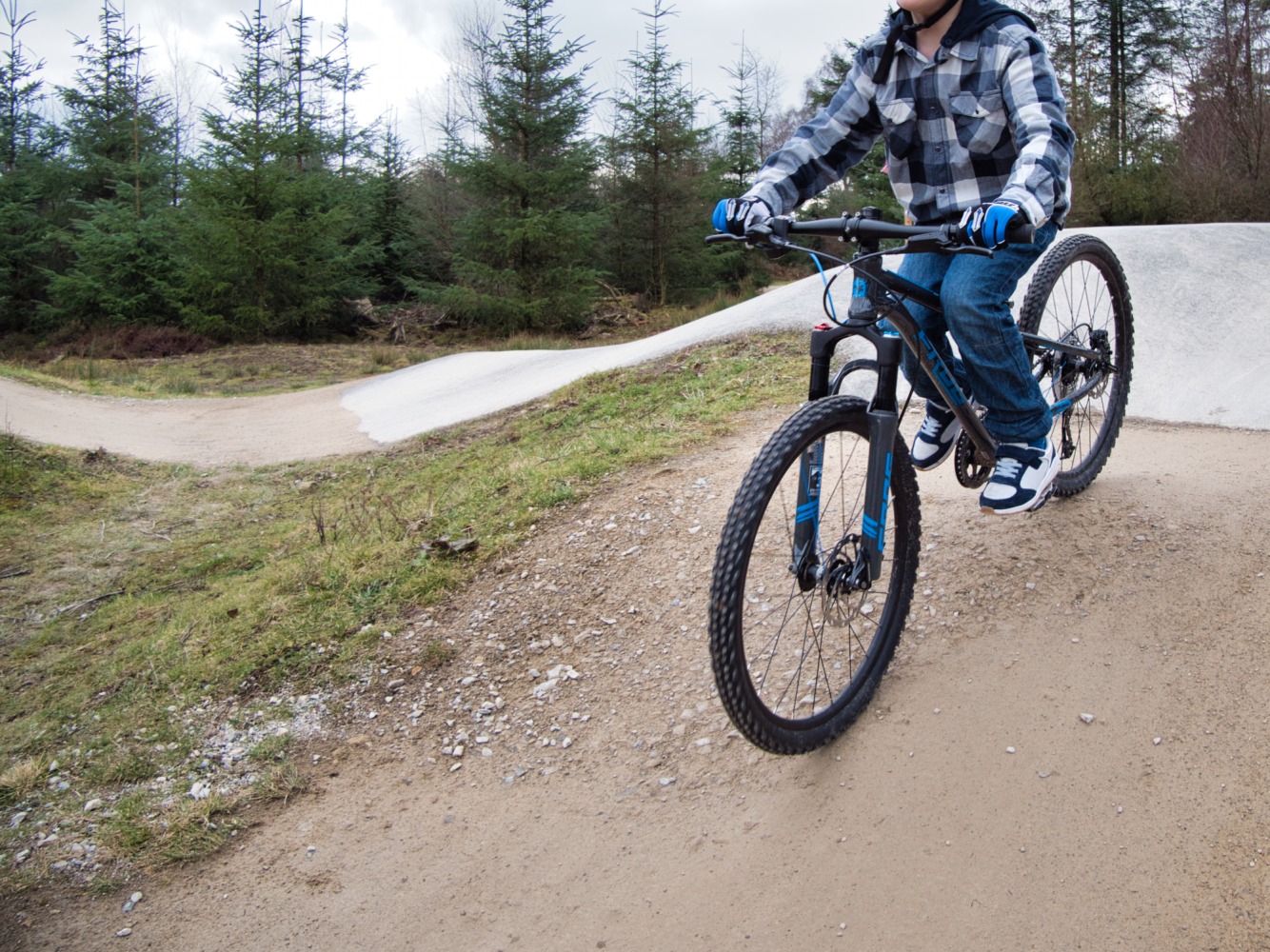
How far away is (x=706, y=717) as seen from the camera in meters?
3.20

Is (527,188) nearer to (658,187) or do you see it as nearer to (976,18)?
(658,187)

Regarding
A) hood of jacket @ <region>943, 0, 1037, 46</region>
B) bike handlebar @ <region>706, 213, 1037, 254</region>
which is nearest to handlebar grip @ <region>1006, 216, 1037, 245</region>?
bike handlebar @ <region>706, 213, 1037, 254</region>

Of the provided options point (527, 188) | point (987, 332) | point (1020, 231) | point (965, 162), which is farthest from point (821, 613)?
point (527, 188)

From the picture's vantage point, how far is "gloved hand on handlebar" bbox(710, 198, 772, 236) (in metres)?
2.63

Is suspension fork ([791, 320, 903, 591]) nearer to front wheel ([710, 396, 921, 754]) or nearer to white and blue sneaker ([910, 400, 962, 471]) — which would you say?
front wheel ([710, 396, 921, 754])

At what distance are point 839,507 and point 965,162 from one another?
1161 millimetres

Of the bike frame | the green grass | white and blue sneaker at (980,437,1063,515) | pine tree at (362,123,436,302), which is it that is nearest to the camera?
the bike frame

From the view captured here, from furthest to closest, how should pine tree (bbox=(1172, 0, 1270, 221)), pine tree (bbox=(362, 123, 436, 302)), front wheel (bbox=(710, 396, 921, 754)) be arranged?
pine tree (bbox=(362, 123, 436, 302)), pine tree (bbox=(1172, 0, 1270, 221)), front wheel (bbox=(710, 396, 921, 754))

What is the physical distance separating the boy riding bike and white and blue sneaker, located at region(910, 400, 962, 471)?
151 millimetres

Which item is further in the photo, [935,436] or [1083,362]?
[1083,362]

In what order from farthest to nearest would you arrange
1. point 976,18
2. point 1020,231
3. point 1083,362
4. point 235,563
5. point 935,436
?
point 235,563
point 1083,362
point 935,436
point 976,18
point 1020,231

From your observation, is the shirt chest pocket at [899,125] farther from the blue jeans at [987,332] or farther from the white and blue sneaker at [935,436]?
the white and blue sneaker at [935,436]

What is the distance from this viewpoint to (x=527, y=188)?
18688 millimetres

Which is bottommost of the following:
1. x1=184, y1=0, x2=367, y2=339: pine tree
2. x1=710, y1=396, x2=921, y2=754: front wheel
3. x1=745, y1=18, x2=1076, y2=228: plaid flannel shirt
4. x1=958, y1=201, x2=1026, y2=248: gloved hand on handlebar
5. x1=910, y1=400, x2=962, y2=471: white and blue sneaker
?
x1=710, y1=396, x2=921, y2=754: front wheel
